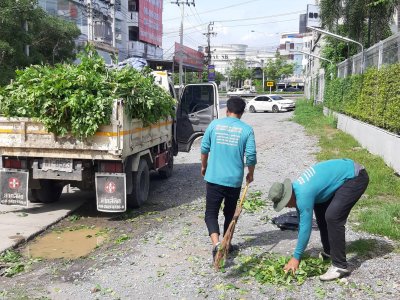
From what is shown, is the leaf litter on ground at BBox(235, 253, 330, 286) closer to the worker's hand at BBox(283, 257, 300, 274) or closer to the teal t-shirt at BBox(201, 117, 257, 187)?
the worker's hand at BBox(283, 257, 300, 274)

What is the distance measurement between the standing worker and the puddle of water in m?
1.75

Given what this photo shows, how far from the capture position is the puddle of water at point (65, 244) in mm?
5707

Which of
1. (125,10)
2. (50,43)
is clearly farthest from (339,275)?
(125,10)

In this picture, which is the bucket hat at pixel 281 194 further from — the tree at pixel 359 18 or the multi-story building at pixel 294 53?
the multi-story building at pixel 294 53

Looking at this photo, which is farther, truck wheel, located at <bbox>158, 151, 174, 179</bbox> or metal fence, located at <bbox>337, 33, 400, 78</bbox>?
metal fence, located at <bbox>337, 33, 400, 78</bbox>

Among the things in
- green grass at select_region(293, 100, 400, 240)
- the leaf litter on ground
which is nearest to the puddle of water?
the leaf litter on ground

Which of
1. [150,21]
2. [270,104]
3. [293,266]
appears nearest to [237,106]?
[293,266]

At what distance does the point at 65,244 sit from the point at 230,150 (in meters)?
2.64

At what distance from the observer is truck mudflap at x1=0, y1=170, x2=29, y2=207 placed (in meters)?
6.99

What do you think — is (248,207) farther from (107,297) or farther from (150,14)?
(150,14)

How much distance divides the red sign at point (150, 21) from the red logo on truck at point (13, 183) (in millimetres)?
48531

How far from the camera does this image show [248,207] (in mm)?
7477

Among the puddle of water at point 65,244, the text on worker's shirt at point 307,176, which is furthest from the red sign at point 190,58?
the text on worker's shirt at point 307,176

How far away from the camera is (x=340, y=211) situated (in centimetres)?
443
